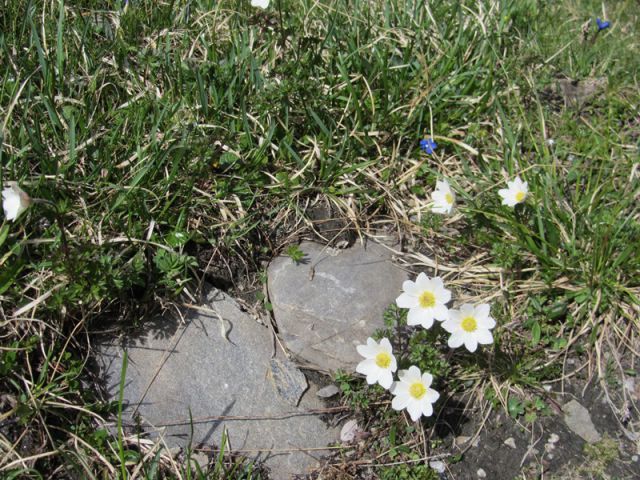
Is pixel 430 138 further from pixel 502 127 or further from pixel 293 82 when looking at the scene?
pixel 293 82

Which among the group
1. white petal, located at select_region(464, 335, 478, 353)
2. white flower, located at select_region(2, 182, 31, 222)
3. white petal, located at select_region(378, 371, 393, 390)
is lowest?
white petal, located at select_region(378, 371, 393, 390)

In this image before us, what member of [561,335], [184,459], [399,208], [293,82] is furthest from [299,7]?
[184,459]

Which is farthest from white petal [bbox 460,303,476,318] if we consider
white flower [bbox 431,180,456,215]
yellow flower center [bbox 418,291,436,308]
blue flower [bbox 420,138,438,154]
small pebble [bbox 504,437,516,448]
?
blue flower [bbox 420,138,438,154]

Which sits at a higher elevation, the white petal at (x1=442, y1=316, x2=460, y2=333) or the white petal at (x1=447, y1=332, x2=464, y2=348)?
the white petal at (x1=442, y1=316, x2=460, y2=333)

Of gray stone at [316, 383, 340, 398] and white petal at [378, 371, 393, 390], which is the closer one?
white petal at [378, 371, 393, 390]

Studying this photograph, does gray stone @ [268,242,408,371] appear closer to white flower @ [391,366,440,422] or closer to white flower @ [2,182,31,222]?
white flower @ [391,366,440,422]

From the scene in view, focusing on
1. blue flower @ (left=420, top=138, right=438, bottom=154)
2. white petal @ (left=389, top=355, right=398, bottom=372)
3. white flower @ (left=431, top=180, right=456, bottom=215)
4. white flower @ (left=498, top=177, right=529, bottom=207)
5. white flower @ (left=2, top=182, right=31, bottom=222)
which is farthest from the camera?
blue flower @ (left=420, top=138, right=438, bottom=154)
